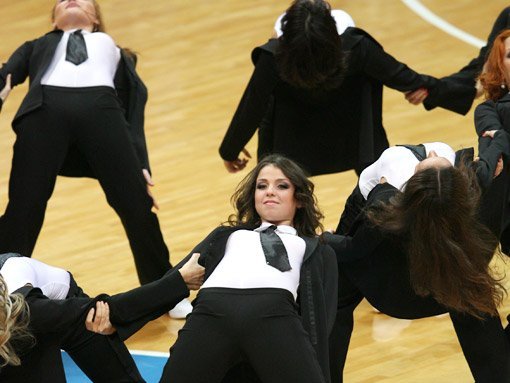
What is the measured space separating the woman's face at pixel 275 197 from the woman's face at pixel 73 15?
181 centimetres

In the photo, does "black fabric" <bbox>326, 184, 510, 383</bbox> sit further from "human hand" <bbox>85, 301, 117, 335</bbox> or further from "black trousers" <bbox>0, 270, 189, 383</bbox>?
"human hand" <bbox>85, 301, 117, 335</bbox>

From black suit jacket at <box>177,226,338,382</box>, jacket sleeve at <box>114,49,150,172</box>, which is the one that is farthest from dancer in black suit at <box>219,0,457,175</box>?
black suit jacket at <box>177,226,338,382</box>

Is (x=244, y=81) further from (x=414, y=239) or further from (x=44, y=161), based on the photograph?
(x=414, y=239)

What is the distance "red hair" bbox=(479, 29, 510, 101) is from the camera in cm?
628

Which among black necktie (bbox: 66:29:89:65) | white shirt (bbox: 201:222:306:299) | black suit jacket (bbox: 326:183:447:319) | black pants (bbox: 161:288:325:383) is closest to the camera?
black pants (bbox: 161:288:325:383)

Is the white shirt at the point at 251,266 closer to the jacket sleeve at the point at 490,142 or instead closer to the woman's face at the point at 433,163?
the woman's face at the point at 433,163

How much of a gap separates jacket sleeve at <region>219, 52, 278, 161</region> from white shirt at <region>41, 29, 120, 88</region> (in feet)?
2.19

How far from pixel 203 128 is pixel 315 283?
4456mm

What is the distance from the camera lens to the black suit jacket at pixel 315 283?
5.33 metres

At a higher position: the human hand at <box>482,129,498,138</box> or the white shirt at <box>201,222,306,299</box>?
the human hand at <box>482,129,498,138</box>

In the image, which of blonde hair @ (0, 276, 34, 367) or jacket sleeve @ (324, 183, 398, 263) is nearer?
blonde hair @ (0, 276, 34, 367)

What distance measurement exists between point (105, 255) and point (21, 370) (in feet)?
8.86

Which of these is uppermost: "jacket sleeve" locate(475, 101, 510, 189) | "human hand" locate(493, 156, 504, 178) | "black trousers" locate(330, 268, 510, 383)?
"jacket sleeve" locate(475, 101, 510, 189)

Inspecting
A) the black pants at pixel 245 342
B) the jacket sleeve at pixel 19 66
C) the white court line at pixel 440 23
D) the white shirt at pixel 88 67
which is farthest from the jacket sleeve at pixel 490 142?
the white court line at pixel 440 23
